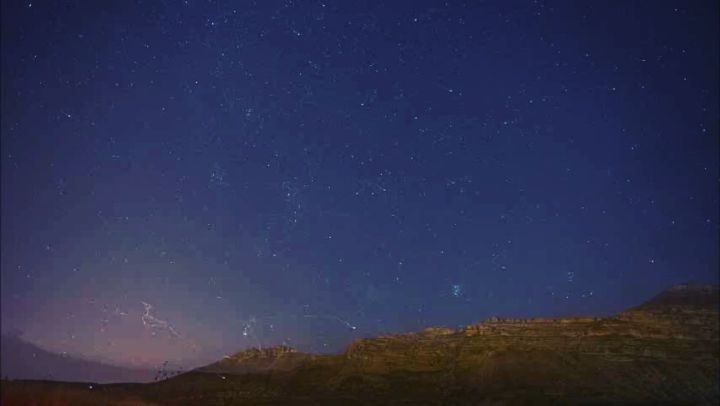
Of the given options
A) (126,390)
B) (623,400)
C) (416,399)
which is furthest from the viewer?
(126,390)

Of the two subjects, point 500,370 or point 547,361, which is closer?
point 547,361

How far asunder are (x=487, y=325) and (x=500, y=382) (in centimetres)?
1160

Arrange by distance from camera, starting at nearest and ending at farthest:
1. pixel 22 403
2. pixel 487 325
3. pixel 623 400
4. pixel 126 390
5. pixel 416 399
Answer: pixel 22 403 → pixel 623 400 → pixel 416 399 → pixel 126 390 → pixel 487 325

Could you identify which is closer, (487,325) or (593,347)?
(593,347)

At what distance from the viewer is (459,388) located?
215 ft

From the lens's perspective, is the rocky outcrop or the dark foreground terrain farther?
the rocky outcrop

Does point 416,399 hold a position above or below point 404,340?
below

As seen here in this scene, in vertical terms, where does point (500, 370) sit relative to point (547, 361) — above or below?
below

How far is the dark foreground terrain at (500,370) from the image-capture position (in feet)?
192

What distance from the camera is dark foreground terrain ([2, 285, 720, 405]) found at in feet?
192

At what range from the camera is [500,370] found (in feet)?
221

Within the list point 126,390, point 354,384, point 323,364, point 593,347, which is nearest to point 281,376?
point 323,364

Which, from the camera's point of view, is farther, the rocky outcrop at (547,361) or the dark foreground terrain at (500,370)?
the rocky outcrop at (547,361)

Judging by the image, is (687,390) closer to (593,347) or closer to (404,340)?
(593,347)
